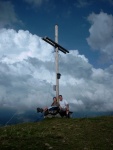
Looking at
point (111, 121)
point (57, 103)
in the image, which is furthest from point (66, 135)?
point (57, 103)

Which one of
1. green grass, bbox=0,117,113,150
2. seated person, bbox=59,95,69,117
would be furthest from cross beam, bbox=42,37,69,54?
green grass, bbox=0,117,113,150

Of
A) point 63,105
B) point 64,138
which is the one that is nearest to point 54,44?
point 63,105

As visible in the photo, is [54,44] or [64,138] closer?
[64,138]

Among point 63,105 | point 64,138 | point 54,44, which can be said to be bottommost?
point 64,138

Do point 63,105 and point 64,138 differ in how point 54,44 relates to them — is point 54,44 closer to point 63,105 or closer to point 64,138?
point 63,105

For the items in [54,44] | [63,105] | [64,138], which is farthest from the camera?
[54,44]

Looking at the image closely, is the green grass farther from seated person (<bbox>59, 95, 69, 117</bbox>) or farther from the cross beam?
the cross beam

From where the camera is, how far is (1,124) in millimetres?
17266

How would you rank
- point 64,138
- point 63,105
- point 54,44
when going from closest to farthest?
point 64,138
point 63,105
point 54,44

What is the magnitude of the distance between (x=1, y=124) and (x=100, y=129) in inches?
244

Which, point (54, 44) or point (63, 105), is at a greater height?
point (54, 44)

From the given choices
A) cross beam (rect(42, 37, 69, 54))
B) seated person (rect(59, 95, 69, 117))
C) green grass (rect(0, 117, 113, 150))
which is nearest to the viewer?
green grass (rect(0, 117, 113, 150))

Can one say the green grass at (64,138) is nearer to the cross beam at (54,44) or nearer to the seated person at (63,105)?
the seated person at (63,105)

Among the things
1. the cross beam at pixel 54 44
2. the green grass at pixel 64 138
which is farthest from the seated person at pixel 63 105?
the green grass at pixel 64 138
